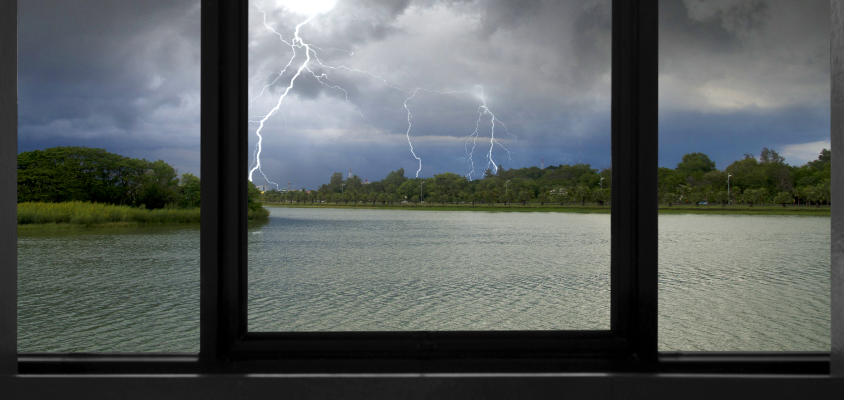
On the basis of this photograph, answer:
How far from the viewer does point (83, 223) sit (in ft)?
57.5

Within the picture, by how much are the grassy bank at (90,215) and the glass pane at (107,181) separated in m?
0.06

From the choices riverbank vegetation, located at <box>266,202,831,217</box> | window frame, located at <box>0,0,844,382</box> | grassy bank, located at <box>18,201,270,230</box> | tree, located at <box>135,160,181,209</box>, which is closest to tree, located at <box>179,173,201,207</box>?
tree, located at <box>135,160,181,209</box>

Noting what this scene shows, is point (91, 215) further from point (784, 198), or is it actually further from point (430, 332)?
Result: point (784, 198)

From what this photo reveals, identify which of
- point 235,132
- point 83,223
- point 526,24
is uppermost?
point 526,24

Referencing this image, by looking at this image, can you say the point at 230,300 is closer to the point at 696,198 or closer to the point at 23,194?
the point at 23,194

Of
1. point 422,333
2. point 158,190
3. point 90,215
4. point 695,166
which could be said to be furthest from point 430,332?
point 695,166

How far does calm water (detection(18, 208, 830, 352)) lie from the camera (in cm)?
772

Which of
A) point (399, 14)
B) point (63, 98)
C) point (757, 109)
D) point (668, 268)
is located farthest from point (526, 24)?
point (63, 98)

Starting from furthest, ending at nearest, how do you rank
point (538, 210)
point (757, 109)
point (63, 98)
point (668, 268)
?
point (757, 109) → point (538, 210) → point (63, 98) → point (668, 268)

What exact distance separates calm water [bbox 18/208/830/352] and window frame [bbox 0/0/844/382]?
253cm

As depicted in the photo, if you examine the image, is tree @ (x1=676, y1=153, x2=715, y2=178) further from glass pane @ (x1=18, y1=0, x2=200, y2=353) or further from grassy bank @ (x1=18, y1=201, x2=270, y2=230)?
glass pane @ (x1=18, y1=0, x2=200, y2=353)

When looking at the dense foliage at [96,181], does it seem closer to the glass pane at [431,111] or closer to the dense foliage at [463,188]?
the glass pane at [431,111]

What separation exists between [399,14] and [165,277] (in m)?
39.9

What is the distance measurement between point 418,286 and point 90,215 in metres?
15.1
